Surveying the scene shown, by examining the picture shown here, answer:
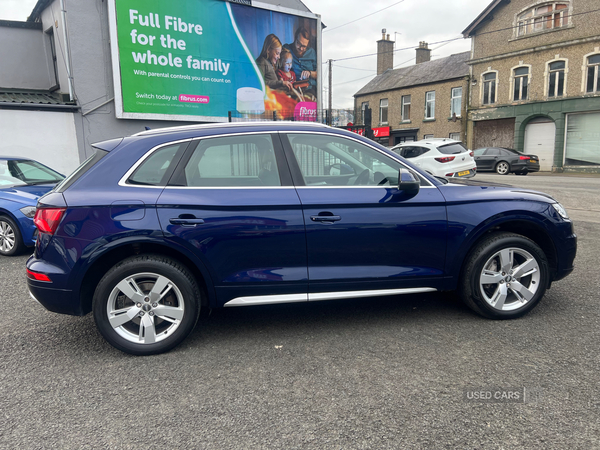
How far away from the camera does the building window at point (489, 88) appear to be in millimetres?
29059

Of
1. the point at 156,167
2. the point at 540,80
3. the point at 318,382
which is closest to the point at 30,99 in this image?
the point at 156,167

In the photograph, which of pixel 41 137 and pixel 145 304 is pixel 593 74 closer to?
pixel 41 137

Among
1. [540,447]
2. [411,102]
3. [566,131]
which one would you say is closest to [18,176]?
[540,447]

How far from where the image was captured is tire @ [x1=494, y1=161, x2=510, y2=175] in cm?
2195

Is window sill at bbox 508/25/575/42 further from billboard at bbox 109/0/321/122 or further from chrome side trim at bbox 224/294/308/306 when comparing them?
chrome side trim at bbox 224/294/308/306

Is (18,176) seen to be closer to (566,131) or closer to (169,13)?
(169,13)

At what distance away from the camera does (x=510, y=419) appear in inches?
96.8

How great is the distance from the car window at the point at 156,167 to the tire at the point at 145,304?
564mm

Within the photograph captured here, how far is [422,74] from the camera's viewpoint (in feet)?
114

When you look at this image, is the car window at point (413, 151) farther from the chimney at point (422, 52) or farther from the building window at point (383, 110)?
the chimney at point (422, 52)

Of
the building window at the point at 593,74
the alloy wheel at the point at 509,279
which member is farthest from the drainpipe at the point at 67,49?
the building window at the point at 593,74

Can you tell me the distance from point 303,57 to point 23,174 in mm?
11170

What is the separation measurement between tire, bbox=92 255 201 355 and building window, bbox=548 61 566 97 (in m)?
28.8

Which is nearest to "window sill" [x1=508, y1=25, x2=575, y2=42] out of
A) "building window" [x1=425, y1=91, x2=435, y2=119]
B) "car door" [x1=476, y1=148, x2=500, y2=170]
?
"building window" [x1=425, y1=91, x2=435, y2=119]
